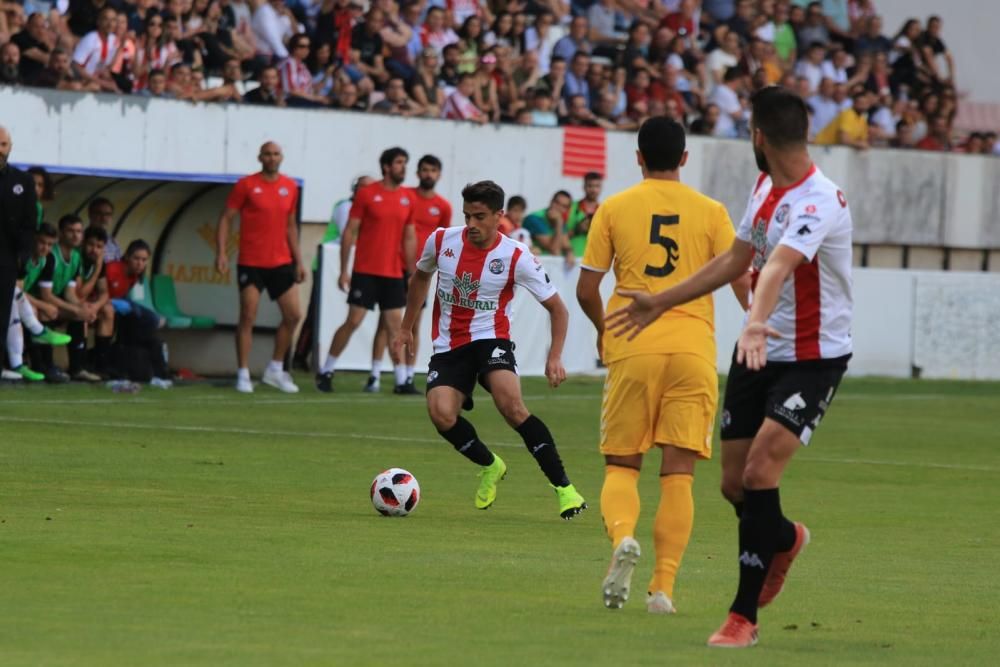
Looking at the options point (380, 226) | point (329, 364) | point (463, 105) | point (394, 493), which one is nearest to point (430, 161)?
point (380, 226)

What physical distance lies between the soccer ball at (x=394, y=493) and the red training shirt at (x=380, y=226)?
10017 millimetres

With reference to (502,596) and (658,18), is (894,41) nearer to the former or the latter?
(658,18)

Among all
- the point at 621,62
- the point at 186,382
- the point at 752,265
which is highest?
the point at 621,62

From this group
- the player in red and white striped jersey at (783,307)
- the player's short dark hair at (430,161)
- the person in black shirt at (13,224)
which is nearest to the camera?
the player in red and white striped jersey at (783,307)

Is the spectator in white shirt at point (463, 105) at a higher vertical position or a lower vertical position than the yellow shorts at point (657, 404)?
higher

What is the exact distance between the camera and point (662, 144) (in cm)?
827

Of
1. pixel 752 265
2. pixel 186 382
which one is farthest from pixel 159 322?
pixel 752 265

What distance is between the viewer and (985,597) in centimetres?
868

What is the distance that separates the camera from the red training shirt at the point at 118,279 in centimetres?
2097

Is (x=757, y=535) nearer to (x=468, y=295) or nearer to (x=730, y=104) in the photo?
(x=468, y=295)

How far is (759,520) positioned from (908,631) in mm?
782

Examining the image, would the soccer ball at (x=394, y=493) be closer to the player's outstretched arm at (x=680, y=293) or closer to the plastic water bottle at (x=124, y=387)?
the player's outstretched arm at (x=680, y=293)

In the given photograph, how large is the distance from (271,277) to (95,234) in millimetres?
1852

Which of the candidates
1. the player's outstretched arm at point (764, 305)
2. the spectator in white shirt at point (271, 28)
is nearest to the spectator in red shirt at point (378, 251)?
the spectator in white shirt at point (271, 28)
